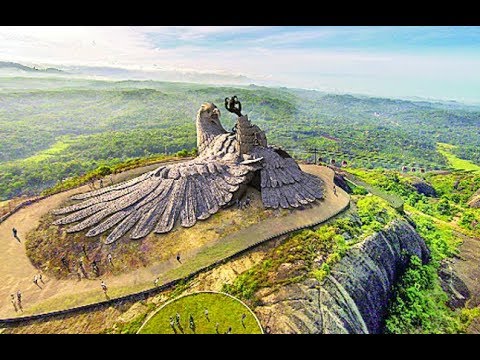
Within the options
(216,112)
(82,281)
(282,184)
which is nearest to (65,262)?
(82,281)

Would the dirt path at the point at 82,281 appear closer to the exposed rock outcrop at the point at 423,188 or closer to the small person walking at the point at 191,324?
the small person walking at the point at 191,324

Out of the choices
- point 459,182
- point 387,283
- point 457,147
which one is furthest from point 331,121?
point 387,283

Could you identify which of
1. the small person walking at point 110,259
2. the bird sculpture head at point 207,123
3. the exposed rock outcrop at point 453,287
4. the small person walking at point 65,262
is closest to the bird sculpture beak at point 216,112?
the bird sculpture head at point 207,123

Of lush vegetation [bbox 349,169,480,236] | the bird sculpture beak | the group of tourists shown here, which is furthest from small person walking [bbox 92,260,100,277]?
lush vegetation [bbox 349,169,480,236]

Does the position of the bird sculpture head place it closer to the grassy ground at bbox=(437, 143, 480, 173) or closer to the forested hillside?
the forested hillside

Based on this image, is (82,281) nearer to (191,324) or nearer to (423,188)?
(191,324)

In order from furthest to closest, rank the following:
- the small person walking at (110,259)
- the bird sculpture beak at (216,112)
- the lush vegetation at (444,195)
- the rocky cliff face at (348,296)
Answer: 1. the lush vegetation at (444,195)
2. the bird sculpture beak at (216,112)
3. the small person walking at (110,259)
4. the rocky cliff face at (348,296)
